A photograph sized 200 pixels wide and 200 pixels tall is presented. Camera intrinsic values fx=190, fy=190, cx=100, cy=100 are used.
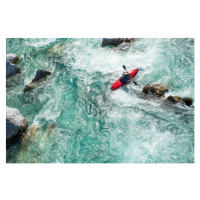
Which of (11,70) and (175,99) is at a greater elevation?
(11,70)

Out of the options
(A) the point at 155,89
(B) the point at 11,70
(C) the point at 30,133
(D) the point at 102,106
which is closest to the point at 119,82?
(D) the point at 102,106

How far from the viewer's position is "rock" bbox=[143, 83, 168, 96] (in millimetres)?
8906

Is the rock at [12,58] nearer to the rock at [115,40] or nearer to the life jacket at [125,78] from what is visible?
the rock at [115,40]

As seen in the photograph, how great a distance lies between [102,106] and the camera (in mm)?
9234

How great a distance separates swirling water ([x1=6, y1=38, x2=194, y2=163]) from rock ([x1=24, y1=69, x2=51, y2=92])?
302 millimetres

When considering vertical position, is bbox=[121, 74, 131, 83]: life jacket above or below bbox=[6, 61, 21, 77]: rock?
below

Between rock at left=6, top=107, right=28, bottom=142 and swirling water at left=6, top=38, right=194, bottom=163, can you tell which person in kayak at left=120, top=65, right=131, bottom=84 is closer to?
swirling water at left=6, top=38, right=194, bottom=163

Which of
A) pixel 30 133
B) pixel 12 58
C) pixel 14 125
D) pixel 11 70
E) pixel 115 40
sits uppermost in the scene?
pixel 115 40

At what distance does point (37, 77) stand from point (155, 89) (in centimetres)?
669

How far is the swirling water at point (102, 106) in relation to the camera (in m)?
7.46

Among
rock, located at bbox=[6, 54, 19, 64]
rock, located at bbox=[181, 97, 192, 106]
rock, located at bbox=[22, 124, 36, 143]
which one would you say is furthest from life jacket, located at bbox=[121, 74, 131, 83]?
rock, located at bbox=[6, 54, 19, 64]

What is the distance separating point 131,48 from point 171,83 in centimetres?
404

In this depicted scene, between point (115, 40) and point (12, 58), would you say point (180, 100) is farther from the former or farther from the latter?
point (12, 58)

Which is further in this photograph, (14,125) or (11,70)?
(11,70)
